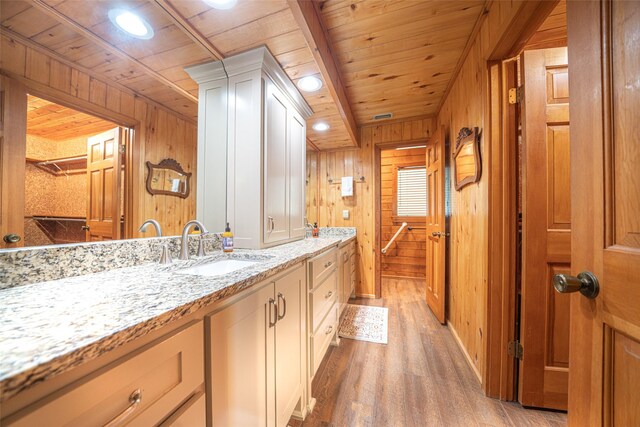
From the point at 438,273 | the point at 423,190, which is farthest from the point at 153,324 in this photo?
the point at 423,190

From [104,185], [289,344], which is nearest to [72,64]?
[104,185]

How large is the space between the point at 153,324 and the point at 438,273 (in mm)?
2517

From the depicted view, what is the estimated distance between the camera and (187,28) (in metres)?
1.22

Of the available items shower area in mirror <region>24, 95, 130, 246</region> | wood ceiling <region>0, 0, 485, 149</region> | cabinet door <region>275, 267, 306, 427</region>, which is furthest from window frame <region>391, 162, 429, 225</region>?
shower area in mirror <region>24, 95, 130, 246</region>

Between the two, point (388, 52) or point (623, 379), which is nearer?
point (623, 379)

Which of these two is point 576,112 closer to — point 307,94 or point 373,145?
point 307,94

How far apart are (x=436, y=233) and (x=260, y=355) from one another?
2.22 m

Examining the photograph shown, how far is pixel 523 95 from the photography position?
1.31 m

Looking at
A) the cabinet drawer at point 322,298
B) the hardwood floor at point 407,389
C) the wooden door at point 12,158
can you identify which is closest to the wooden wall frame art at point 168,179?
the wooden door at point 12,158

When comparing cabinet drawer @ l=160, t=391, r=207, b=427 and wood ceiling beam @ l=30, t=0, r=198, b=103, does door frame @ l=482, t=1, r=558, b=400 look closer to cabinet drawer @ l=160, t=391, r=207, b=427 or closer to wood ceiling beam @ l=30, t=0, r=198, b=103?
cabinet drawer @ l=160, t=391, r=207, b=427

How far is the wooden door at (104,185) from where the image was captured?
99cm

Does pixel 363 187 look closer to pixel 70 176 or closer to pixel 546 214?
pixel 546 214

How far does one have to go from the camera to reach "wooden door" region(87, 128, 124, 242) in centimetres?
99

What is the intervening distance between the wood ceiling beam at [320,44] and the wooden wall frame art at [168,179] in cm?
106
